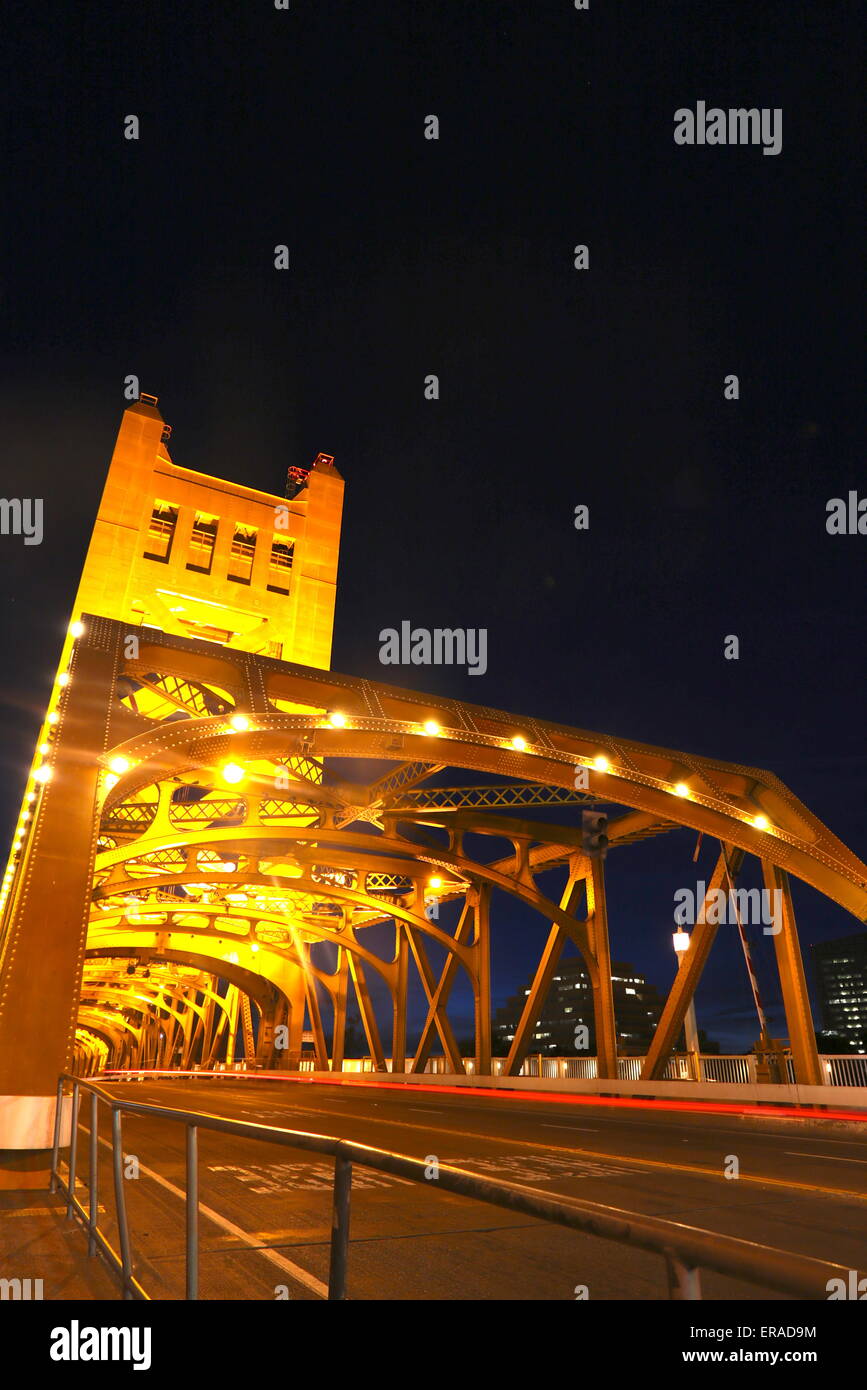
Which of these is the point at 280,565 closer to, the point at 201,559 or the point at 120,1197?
the point at 201,559

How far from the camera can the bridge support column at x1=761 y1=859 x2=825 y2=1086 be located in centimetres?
2239

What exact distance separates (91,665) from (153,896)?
33205 millimetres

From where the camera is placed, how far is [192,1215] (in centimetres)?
437

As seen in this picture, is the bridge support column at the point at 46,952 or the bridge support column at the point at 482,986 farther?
the bridge support column at the point at 482,986

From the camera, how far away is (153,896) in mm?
46250

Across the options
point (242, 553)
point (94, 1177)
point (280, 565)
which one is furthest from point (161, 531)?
point (94, 1177)

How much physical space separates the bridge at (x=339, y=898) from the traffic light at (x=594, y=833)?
25cm

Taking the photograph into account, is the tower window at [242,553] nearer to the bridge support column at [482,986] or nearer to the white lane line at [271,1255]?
the bridge support column at [482,986]

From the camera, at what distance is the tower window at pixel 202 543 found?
5631 centimetres

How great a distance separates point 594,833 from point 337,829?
954cm

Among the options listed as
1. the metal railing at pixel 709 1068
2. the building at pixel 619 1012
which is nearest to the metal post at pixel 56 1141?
the metal railing at pixel 709 1068

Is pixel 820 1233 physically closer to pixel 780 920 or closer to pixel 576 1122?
pixel 576 1122

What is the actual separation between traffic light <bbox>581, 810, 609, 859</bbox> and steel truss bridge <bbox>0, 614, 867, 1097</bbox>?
0.50 metres
